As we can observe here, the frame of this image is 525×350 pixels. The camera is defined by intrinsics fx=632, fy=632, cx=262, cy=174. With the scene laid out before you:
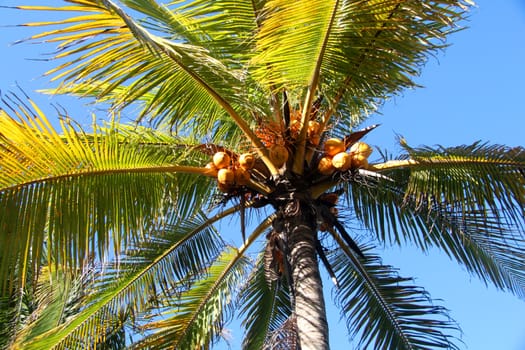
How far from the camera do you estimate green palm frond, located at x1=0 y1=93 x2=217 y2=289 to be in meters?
4.49

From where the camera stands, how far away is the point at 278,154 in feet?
17.8

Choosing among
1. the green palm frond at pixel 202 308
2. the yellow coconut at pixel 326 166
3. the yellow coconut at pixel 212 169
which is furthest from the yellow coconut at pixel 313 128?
the green palm frond at pixel 202 308

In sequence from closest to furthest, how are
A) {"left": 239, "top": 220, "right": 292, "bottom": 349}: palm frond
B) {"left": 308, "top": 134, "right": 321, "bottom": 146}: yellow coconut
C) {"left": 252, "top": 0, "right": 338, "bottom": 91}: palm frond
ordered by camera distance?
{"left": 252, "top": 0, "right": 338, "bottom": 91}: palm frond → {"left": 308, "top": 134, "right": 321, "bottom": 146}: yellow coconut → {"left": 239, "top": 220, "right": 292, "bottom": 349}: palm frond

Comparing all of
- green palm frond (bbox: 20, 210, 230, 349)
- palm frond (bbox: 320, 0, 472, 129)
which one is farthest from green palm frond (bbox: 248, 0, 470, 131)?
green palm frond (bbox: 20, 210, 230, 349)

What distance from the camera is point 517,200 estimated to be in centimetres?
508

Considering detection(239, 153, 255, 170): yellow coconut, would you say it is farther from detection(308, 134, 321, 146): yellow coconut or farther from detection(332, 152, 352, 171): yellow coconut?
detection(332, 152, 352, 171): yellow coconut

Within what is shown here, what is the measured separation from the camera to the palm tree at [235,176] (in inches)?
188

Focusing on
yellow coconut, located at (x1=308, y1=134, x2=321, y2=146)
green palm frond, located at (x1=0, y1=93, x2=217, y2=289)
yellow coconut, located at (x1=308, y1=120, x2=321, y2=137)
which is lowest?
green palm frond, located at (x1=0, y1=93, x2=217, y2=289)

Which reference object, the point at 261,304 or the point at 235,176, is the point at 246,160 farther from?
the point at 261,304

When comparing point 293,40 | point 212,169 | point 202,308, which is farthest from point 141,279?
point 293,40

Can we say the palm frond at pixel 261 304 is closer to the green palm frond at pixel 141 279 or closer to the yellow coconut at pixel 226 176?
the green palm frond at pixel 141 279

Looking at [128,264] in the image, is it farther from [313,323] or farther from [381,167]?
[381,167]

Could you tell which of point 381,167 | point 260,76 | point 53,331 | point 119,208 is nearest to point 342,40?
point 260,76

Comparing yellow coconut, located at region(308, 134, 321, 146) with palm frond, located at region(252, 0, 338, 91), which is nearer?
palm frond, located at region(252, 0, 338, 91)
